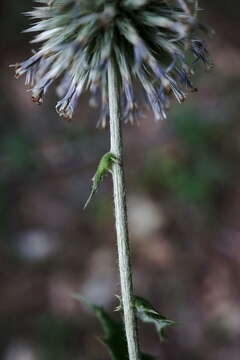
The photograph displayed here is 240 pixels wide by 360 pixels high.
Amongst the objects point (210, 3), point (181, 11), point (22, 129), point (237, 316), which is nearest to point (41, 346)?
point (237, 316)

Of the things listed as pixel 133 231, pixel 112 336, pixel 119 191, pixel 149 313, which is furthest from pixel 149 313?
pixel 133 231

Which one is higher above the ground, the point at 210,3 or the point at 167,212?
the point at 210,3

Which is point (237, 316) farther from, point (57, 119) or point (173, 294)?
point (57, 119)

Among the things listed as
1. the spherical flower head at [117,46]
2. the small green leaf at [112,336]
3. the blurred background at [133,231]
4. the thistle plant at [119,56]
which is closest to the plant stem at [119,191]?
the thistle plant at [119,56]

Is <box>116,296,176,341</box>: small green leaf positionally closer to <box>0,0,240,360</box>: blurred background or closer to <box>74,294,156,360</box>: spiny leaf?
<box>74,294,156,360</box>: spiny leaf

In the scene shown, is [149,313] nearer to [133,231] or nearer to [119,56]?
[119,56]

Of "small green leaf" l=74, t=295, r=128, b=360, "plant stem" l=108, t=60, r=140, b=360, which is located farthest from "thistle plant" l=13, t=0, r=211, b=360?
"small green leaf" l=74, t=295, r=128, b=360

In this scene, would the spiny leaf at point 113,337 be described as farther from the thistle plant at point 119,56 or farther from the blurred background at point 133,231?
the blurred background at point 133,231
